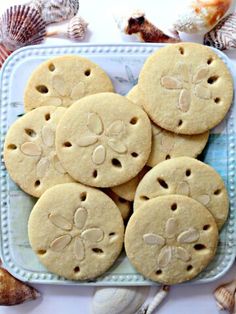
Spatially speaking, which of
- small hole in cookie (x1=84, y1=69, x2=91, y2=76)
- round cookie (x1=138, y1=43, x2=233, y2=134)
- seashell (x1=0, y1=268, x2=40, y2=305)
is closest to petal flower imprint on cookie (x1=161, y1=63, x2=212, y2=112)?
round cookie (x1=138, y1=43, x2=233, y2=134)

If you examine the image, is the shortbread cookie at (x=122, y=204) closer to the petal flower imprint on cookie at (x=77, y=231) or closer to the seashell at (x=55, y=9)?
the petal flower imprint on cookie at (x=77, y=231)

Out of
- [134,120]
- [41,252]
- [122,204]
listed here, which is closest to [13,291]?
[41,252]

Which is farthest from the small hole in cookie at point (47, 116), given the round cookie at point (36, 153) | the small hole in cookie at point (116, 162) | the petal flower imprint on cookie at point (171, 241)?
the petal flower imprint on cookie at point (171, 241)

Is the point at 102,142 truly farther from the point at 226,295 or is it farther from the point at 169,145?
the point at 226,295

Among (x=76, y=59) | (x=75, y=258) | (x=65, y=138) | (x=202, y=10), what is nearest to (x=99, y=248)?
(x=75, y=258)

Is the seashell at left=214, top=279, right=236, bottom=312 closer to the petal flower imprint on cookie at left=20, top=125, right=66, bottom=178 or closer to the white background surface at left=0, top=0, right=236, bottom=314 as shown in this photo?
the white background surface at left=0, top=0, right=236, bottom=314

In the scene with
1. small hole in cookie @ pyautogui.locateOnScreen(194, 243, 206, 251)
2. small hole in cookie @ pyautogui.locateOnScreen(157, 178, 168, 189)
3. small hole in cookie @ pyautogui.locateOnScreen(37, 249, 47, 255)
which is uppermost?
small hole in cookie @ pyautogui.locateOnScreen(157, 178, 168, 189)
